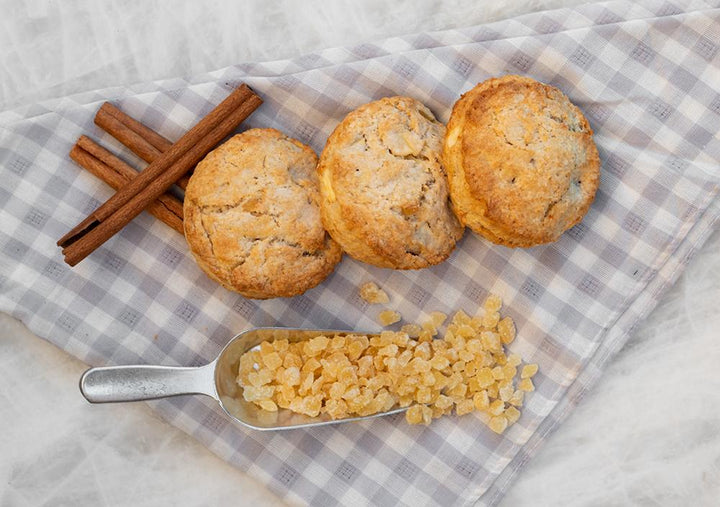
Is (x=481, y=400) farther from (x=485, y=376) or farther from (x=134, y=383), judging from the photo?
(x=134, y=383)

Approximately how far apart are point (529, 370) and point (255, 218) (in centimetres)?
109

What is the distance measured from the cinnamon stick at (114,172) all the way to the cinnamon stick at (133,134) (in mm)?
67

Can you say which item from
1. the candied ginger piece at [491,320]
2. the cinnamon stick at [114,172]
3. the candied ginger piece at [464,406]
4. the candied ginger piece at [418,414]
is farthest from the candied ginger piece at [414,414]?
the cinnamon stick at [114,172]

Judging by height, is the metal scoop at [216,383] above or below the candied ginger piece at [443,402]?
below

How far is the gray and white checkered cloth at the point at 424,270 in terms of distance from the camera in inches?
91.3

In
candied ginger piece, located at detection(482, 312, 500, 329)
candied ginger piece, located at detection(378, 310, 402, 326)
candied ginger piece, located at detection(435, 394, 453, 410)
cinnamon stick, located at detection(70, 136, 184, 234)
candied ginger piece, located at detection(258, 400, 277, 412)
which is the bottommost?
candied ginger piece, located at detection(258, 400, 277, 412)

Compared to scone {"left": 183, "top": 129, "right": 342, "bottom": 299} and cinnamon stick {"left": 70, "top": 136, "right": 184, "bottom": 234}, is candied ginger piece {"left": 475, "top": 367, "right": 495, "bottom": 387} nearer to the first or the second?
scone {"left": 183, "top": 129, "right": 342, "bottom": 299}

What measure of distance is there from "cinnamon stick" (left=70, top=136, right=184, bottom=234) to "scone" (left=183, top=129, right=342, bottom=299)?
0.13 m

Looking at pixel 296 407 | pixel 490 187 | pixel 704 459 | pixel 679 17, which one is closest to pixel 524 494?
pixel 704 459

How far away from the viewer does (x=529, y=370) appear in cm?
241

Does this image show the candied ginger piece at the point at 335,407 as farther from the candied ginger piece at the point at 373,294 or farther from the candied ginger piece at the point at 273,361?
the candied ginger piece at the point at 373,294

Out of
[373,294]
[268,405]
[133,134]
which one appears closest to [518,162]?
[373,294]

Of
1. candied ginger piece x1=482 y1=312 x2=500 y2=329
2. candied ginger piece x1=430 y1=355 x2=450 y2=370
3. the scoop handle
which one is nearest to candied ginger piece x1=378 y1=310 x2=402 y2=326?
candied ginger piece x1=430 y1=355 x2=450 y2=370

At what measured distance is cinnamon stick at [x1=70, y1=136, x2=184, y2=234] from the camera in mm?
2361
